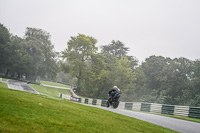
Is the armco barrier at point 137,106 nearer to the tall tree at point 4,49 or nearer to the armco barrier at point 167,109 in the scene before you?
the armco barrier at point 167,109

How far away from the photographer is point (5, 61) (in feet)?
219

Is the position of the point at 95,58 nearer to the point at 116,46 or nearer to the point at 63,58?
the point at 63,58

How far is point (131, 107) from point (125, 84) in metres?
28.3

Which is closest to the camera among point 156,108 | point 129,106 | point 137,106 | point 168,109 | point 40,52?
point 168,109

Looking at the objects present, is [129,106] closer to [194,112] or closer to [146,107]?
[146,107]

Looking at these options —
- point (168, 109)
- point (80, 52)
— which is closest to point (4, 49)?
point (80, 52)

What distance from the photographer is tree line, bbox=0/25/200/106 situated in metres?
57.6

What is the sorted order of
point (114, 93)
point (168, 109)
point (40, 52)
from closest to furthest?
point (114, 93)
point (168, 109)
point (40, 52)

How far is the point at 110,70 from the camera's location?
6450 cm

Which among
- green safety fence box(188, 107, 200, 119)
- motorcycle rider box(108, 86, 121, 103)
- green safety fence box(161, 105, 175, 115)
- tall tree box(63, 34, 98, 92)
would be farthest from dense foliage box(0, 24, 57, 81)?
green safety fence box(188, 107, 200, 119)

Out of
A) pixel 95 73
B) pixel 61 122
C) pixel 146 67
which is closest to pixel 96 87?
pixel 95 73

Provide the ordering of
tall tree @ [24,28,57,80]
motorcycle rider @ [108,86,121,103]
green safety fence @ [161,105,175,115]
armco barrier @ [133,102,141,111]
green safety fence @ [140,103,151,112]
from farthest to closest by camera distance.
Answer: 1. tall tree @ [24,28,57,80]
2. armco barrier @ [133,102,141,111]
3. green safety fence @ [140,103,151,112]
4. green safety fence @ [161,105,175,115]
5. motorcycle rider @ [108,86,121,103]

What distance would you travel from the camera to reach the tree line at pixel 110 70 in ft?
189

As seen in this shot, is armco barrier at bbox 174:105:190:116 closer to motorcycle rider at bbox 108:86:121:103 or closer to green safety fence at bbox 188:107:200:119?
green safety fence at bbox 188:107:200:119
